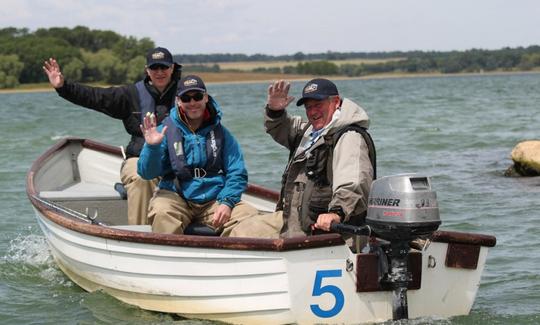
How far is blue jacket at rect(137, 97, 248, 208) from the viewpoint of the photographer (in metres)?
7.21

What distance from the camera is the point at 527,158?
1495 centimetres

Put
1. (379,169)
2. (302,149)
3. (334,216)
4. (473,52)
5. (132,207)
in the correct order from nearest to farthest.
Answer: (334,216), (302,149), (132,207), (379,169), (473,52)

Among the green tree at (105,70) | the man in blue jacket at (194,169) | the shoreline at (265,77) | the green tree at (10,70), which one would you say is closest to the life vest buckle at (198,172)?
the man in blue jacket at (194,169)

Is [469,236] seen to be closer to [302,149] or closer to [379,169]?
[302,149]

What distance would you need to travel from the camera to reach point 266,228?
698 cm

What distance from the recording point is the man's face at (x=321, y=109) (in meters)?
6.36

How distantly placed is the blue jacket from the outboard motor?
60.9 inches

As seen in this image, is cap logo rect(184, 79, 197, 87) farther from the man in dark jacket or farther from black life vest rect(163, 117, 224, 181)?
the man in dark jacket

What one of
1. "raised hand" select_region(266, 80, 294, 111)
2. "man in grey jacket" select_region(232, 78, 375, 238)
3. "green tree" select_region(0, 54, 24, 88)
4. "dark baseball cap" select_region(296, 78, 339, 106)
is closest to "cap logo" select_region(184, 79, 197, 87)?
"raised hand" select_region(266, 80, 294, 111)

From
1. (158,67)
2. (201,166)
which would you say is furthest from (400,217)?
(158,67)

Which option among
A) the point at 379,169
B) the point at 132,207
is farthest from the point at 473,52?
the point at 132,207

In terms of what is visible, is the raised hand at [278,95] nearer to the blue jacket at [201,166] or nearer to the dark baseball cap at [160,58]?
the blue jacket at [201,166]

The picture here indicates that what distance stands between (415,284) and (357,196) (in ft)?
2.50

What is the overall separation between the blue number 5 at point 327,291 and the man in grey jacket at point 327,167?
12.2 inches
